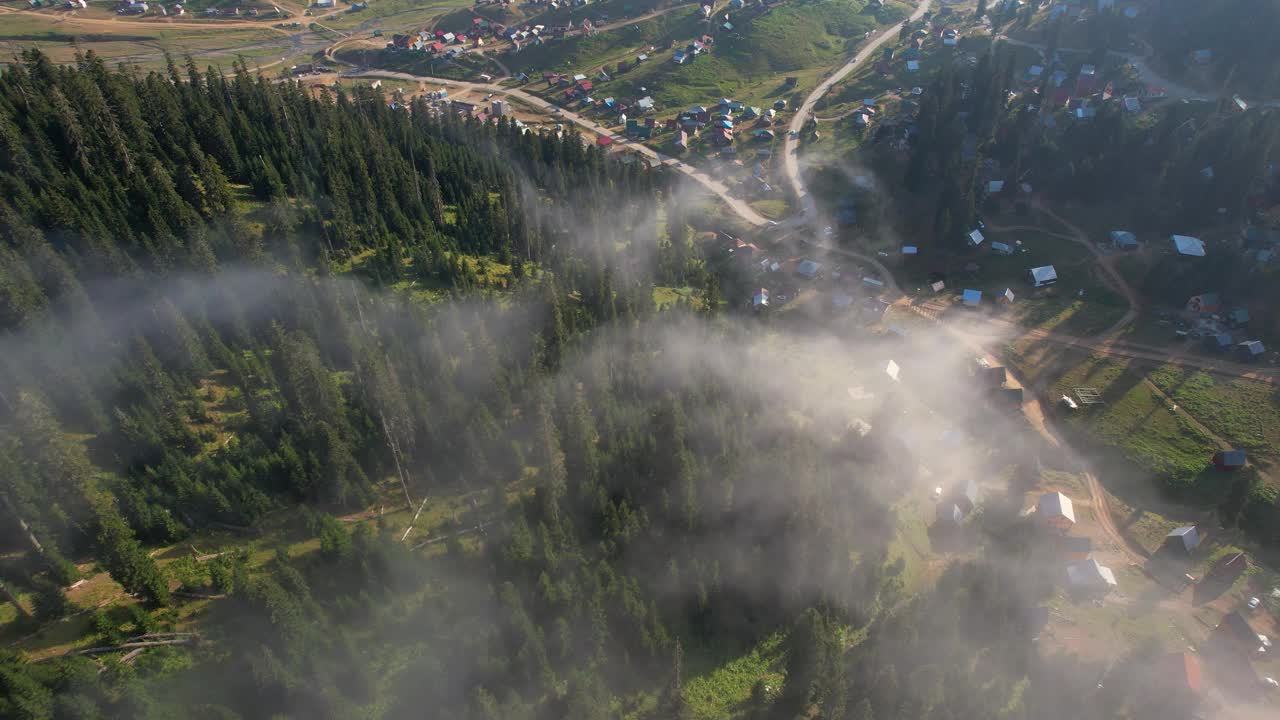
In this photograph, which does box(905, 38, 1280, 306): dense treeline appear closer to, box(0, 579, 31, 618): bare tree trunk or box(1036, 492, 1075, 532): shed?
box(1036, 492, 1075, 532): shed

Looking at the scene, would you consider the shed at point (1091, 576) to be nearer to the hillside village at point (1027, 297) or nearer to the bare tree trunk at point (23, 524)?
the hillside village at point (1027, 297)

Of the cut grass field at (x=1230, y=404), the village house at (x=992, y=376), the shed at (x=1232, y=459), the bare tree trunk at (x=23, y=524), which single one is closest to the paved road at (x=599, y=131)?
the village house at (x=992, y=376)

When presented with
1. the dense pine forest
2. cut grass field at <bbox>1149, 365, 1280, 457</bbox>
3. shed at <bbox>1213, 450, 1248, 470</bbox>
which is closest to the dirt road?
the dense pine forest

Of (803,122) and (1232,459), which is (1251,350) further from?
(803,122)

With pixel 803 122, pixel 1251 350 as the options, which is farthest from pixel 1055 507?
pixel 803 122

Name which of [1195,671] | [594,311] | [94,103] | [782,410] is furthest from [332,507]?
[1195,671]
